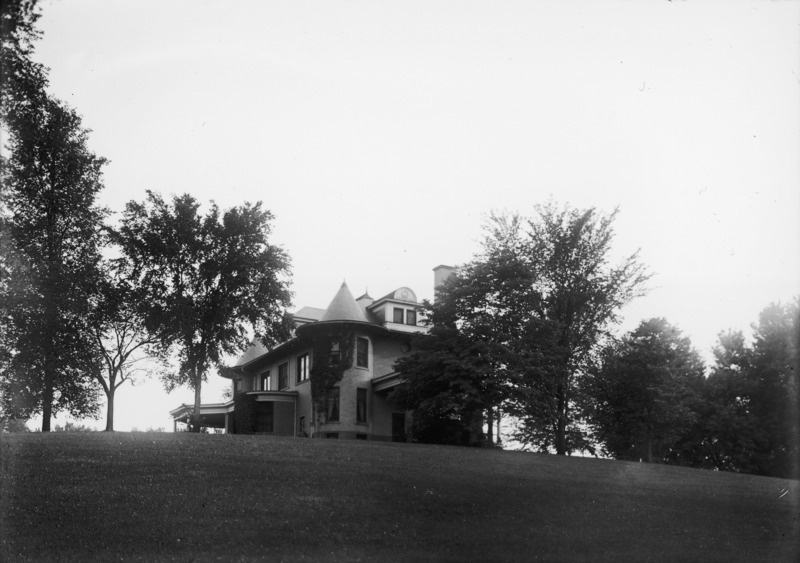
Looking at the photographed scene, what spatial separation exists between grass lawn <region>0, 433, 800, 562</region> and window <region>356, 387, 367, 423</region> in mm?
17586

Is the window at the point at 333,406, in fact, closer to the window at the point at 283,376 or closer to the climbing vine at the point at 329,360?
the climbing vine at the point at 329,360

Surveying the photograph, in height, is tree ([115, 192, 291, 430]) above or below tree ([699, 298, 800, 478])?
above

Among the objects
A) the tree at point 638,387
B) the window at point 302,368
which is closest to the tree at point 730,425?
the tree at point 638,387

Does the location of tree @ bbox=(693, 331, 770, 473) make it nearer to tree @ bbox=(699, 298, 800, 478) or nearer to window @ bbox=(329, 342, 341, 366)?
tree @ bbox=(699, 298, 800, 478)

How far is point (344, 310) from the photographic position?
47531mm

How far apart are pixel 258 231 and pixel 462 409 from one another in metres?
15.6

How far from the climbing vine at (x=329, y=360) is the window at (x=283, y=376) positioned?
22.5 ft

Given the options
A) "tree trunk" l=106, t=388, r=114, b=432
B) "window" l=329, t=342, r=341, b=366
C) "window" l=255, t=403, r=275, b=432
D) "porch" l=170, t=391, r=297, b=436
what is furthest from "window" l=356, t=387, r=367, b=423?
"tree trunk" l=106, t=388, r=114, b=432

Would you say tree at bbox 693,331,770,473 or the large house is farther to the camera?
tree at bbox 693,331,770,473

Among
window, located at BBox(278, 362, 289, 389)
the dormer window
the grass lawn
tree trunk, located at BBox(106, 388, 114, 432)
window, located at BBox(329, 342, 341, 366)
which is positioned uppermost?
the dormer window

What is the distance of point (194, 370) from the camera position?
42562 millimetres

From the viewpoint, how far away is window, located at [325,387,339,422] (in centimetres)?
4663

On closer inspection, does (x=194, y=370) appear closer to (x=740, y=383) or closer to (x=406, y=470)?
(x=406, y=470)

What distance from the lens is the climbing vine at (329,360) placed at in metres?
46.7
